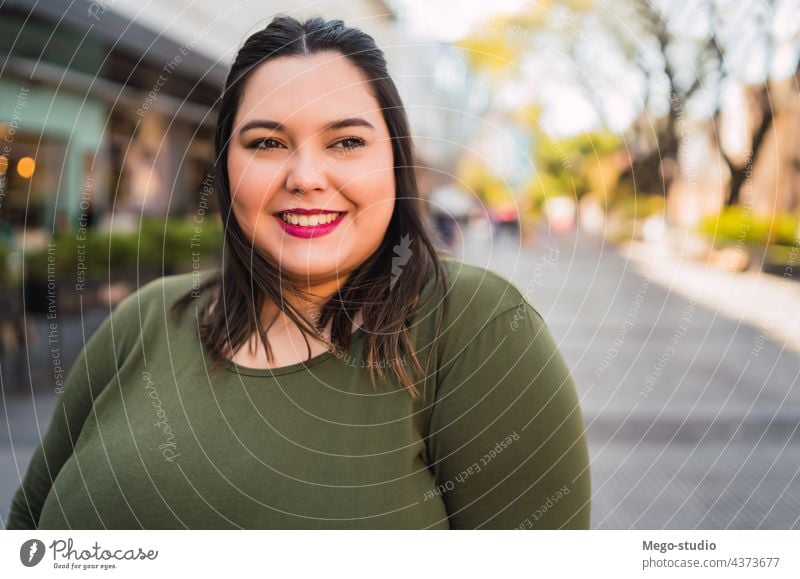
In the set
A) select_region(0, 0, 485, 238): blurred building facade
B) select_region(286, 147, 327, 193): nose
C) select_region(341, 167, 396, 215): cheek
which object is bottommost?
select_region(341, 167, 396, 215): cheek

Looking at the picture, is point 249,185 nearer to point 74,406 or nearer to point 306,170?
point 306,170

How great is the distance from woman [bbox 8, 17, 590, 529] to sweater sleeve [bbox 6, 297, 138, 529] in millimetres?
51

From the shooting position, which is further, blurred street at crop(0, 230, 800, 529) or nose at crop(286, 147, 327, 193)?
blurred street at crop(0, 230, 800, 529)

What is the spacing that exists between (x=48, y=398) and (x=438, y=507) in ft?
13.8

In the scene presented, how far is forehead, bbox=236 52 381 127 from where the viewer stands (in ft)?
3.58

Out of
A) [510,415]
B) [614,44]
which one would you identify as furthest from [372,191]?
[614,44]

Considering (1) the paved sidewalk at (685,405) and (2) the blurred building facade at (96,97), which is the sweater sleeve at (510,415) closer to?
(1) the paved sidewalk at (685,405)

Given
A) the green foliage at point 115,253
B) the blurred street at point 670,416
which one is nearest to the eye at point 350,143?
the blurred street at point 670,416

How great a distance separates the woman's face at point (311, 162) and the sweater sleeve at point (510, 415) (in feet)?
0.86

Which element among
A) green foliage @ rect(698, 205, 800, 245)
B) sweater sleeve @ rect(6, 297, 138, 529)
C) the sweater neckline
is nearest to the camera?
the sweater neckline

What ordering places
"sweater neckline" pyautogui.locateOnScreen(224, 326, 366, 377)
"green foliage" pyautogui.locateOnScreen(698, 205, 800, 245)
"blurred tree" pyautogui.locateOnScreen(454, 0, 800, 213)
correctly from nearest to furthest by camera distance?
"sweater neckline" pyautogui.locateOnScreen(224, 326, 366, 377) < "blurred tree" pyautogui.locateOnScreen(454, 0, 800, 213) < "green foliage" pyautogui.locateOnScreen(698, 205, 800, 245)

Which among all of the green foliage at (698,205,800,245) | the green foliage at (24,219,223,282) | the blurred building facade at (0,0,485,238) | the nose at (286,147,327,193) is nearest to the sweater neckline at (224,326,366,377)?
the nose at (286,147,327,193)

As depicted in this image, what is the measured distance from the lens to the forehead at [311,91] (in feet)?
3.58

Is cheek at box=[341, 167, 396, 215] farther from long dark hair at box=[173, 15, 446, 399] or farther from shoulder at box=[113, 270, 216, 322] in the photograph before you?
shoulder at box=[113, 270, 216, 322]
